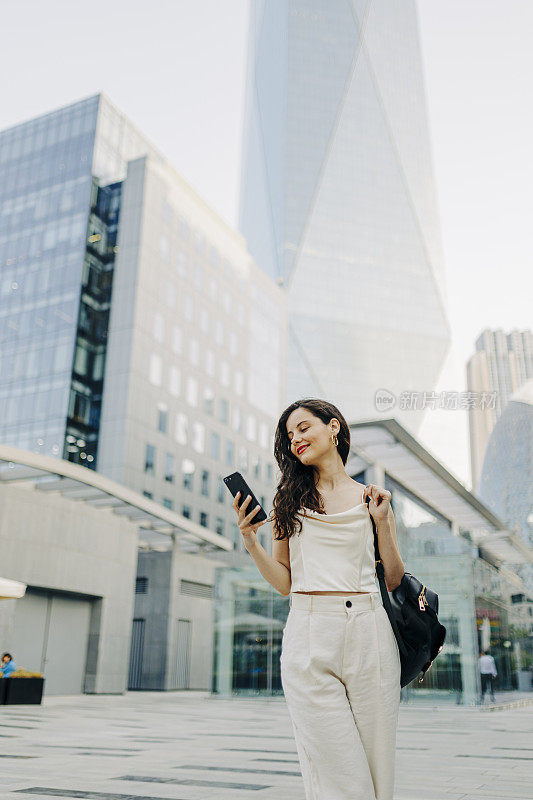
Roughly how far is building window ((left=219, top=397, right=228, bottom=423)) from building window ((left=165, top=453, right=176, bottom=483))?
7682 mm

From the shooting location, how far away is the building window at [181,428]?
154ft

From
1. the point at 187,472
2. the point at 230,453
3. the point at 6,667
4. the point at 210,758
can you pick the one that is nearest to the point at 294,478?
the point at 210,758

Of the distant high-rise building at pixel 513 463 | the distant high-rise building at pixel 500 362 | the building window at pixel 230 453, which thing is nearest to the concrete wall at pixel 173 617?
the building window at pixel 230 453

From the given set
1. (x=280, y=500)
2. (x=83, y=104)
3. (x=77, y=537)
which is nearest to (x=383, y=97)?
(x=83, y=104)

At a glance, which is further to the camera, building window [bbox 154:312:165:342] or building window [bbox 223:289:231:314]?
building window [bbox 223:289:231:314]

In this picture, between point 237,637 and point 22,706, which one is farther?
point 237,637

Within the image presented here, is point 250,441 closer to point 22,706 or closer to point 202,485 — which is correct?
point 202,485

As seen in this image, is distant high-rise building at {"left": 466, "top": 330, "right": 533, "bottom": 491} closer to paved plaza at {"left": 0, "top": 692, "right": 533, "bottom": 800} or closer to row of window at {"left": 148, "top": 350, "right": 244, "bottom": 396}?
row of window at {"left": 148, "top": 350, "right": 244, "bottom": 396}

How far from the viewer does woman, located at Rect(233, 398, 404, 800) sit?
86.8 inches

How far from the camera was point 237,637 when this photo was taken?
63.3ft

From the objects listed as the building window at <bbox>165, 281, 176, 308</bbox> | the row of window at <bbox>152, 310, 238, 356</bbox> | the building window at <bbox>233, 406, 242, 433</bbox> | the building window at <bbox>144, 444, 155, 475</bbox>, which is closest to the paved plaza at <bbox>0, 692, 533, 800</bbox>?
the building window at <bbox>144, 444, 155, 475</bbox>

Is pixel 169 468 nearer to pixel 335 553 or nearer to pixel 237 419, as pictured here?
pixel 237 419

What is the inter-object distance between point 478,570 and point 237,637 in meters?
6.42

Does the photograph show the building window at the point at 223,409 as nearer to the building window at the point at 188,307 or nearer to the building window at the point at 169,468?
the building window at the point at 188,307
